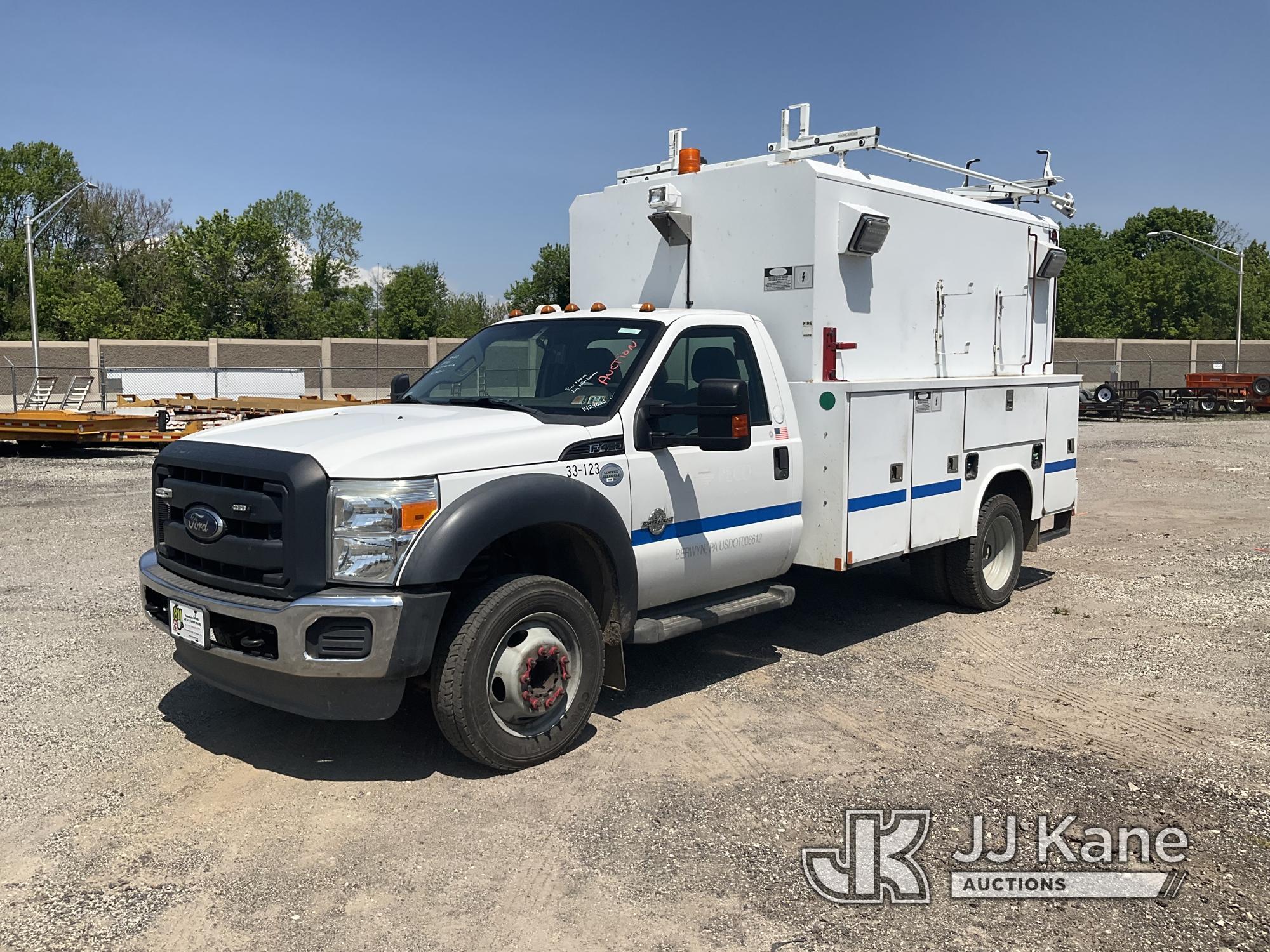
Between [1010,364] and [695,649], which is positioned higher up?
[1010,364]

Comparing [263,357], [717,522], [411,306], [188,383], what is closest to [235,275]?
[411,306]

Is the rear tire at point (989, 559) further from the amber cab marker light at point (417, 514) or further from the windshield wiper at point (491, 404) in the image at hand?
the amber cab marker light at point (417, 514)

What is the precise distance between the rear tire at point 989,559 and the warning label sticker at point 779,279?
8.23 ft

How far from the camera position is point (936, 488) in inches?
282

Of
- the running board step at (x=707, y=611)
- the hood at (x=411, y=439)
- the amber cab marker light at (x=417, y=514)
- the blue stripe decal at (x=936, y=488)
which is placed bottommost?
the running board step at (x=707, y=611)

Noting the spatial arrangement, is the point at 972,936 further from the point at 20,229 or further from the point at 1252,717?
the point at 20,229

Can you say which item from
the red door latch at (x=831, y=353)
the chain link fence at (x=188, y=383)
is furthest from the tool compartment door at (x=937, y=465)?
the chain link fence at (x=188, y=383)

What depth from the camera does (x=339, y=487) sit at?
4.39 m

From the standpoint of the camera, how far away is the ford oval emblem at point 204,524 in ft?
15.3

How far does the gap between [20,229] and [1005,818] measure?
263 ft

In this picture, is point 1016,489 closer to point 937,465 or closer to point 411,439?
point 937,465

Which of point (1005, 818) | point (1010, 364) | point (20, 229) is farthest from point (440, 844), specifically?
point (20, 229)

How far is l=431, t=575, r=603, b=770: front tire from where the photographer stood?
459 centimetres

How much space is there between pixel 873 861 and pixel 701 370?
9.25 feet
